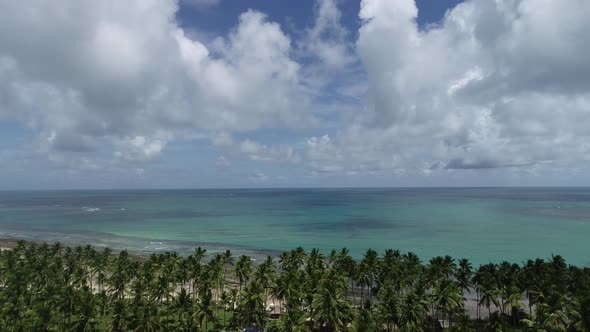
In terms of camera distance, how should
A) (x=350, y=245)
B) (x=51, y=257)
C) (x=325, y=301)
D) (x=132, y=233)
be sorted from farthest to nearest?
(x=132, y=233)
(x=350, y=245)
(x=51, y=257)
(x=325, y=301)

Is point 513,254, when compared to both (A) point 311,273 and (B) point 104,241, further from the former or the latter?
(B) point 104,241

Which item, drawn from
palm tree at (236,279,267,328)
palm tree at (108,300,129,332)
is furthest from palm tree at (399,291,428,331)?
palm tree at (108,300,129,332)

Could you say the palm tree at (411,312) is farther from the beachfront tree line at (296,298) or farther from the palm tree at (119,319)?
the palm tree at (119,319)

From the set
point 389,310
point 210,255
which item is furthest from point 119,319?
point 210,255

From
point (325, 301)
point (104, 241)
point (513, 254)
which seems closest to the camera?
point (325, 301)

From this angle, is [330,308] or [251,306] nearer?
[330,308]

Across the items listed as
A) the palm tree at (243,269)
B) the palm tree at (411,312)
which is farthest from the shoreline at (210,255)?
the palm tree at (243,269)

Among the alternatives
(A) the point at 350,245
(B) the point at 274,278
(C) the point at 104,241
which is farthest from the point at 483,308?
(C) the point at 104,241

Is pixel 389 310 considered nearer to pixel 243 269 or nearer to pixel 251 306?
pixel 251 306
